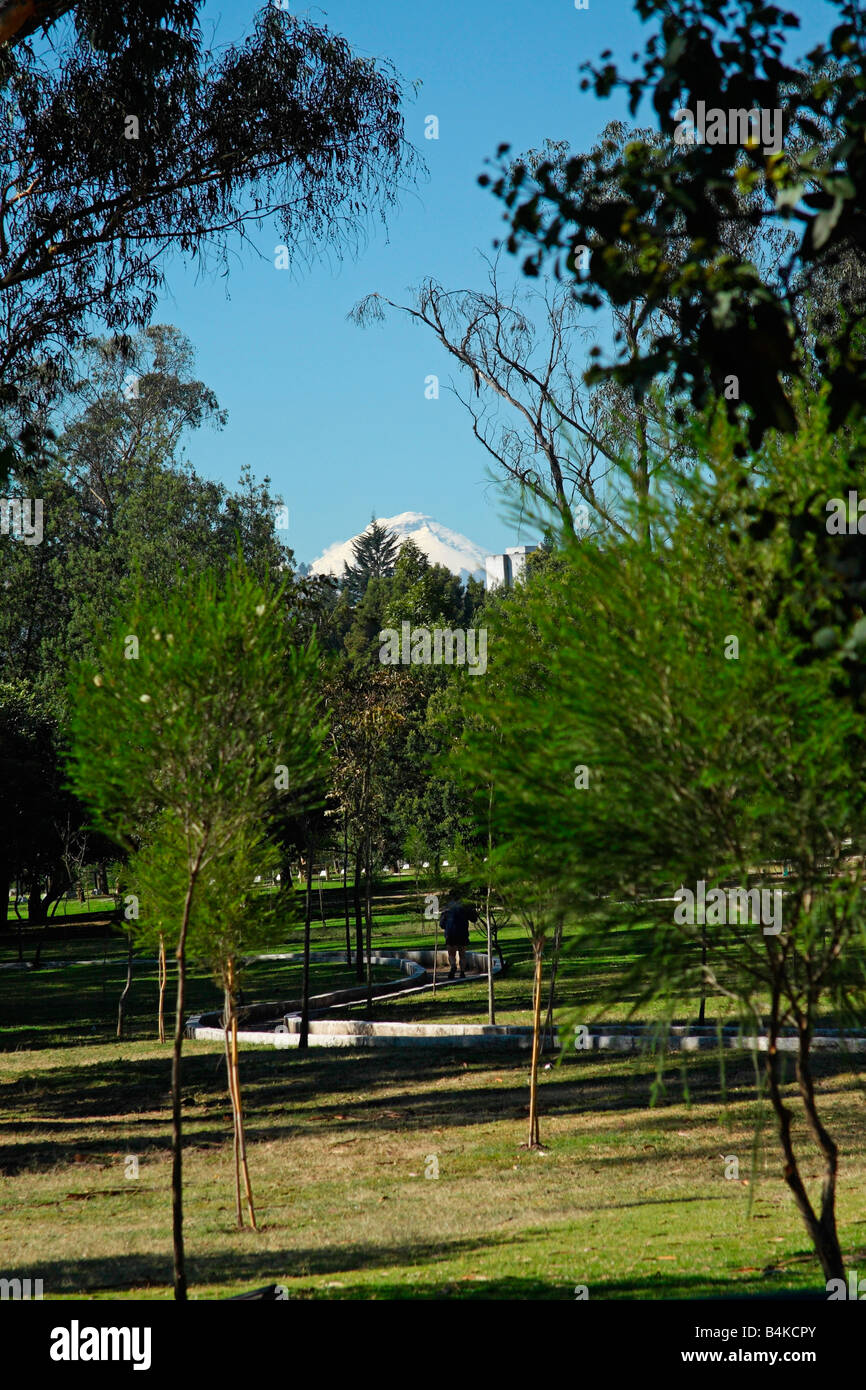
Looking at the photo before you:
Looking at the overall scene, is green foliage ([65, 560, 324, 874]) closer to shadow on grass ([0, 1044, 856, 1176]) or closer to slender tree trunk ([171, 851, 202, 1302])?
slender tree trunk ([171, 851, 202, 1302])

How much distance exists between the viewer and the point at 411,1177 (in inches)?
450

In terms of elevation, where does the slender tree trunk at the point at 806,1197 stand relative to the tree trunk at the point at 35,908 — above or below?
above

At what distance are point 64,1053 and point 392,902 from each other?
29.3 meters

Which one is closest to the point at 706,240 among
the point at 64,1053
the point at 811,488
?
the point at 811,488

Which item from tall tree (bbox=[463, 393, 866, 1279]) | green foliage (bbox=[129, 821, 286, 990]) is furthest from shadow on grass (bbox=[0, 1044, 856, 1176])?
tall tree (bbox=[463, 393, 866, 1279])

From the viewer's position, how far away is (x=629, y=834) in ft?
17.6

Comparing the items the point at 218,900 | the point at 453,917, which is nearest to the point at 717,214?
the point at 218,900

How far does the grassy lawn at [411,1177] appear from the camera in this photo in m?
7.92

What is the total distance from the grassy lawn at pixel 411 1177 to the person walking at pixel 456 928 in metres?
8.18

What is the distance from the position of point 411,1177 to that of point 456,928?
623 inches

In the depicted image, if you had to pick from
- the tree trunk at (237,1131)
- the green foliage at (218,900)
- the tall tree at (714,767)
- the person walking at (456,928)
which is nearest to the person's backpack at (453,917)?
the person walking at (456,928)

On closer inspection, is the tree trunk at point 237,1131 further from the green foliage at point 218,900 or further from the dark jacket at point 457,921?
the dark jacket at point 457,921

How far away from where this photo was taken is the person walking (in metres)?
27.0
